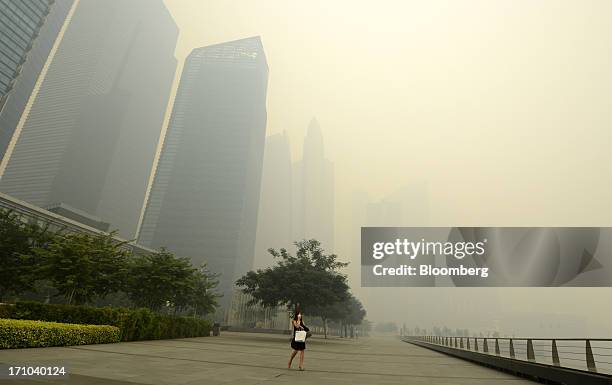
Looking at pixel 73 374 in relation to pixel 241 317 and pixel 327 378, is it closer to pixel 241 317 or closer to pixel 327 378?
pixel 327 378

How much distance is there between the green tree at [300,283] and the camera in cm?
3486

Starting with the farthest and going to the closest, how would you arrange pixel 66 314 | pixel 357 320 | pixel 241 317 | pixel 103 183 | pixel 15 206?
pixel 103 183, pixel 241 317, pixel 357 320, pixel 15 206, pixel 66 314

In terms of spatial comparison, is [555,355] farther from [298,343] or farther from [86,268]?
[86,268]

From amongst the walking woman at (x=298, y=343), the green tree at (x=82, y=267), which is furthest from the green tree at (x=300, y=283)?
the walking woman at (x=298, y=343)

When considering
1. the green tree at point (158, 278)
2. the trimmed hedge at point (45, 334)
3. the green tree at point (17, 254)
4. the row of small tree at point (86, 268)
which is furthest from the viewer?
the green tree at point (17, 254)

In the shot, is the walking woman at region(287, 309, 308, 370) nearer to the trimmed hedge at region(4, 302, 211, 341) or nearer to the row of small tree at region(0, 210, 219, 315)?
the trimmed hedge at region(4, 302, 211, 341)

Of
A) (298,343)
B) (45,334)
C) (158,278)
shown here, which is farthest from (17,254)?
(298,343)

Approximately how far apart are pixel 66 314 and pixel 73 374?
13702mm

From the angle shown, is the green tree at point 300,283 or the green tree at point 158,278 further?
the green tree at point 300,283

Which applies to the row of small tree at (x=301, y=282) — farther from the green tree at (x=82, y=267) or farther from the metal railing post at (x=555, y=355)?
the metal railing post at (x=555, y=355)

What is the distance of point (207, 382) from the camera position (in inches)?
337

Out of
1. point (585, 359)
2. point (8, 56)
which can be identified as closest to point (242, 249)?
point (8, 56)

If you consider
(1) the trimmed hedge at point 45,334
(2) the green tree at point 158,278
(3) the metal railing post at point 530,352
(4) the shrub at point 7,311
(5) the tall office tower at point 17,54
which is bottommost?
(1) the trimmed hedge at point 45,334

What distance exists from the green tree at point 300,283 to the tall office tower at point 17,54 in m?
123
